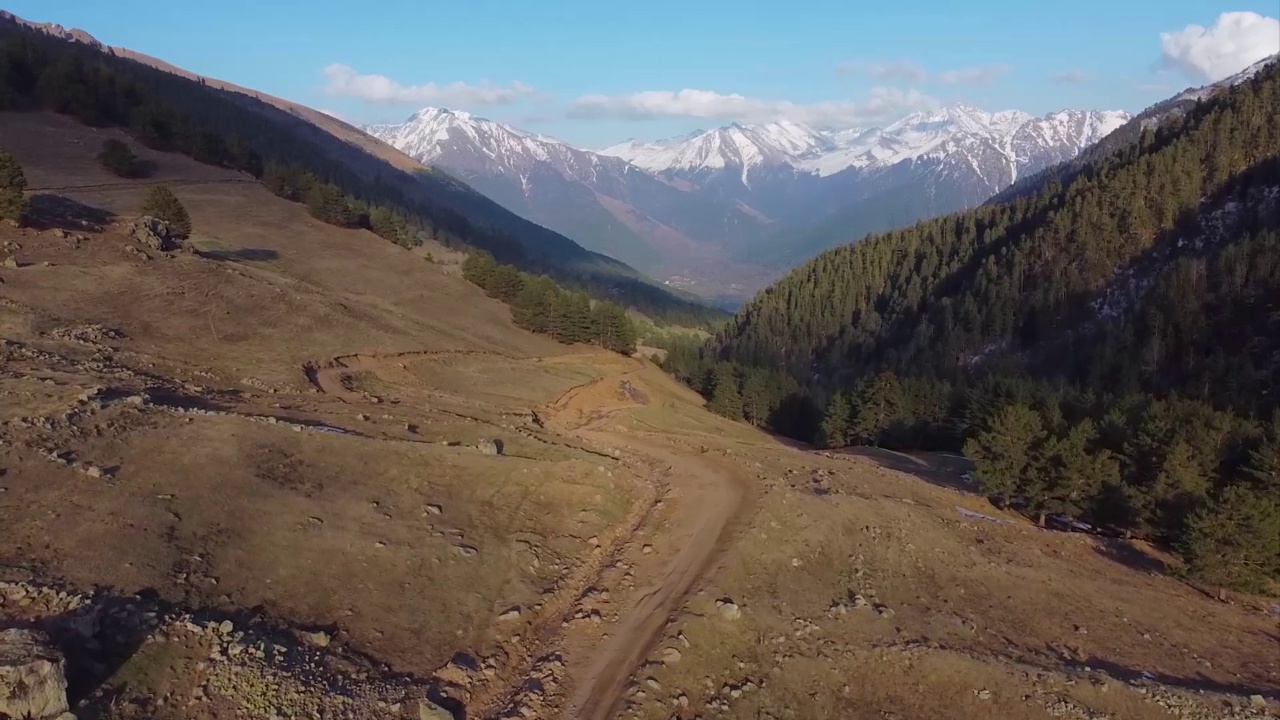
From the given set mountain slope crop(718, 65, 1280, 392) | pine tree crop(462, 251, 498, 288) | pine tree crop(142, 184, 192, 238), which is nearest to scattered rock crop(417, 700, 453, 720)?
pine tree crop(142, 184, 192, 238)

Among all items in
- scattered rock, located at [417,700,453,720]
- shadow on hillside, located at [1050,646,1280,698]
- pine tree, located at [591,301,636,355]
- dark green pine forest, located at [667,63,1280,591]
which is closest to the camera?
scattered rock, located at [417,700,453,720]

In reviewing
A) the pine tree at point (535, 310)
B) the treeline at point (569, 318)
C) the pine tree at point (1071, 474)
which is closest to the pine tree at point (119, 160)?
the treeline at point (569, 318)

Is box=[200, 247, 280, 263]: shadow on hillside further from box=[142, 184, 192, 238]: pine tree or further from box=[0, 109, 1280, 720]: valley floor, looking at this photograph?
box=[0, 109, 1280, 720]: valley floor

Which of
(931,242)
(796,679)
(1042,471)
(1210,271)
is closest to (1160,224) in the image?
(1210,271)

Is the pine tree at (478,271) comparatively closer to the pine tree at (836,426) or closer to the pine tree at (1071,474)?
the pine tree at (836,426)

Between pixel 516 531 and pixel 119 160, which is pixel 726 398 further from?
pixel 119 160
